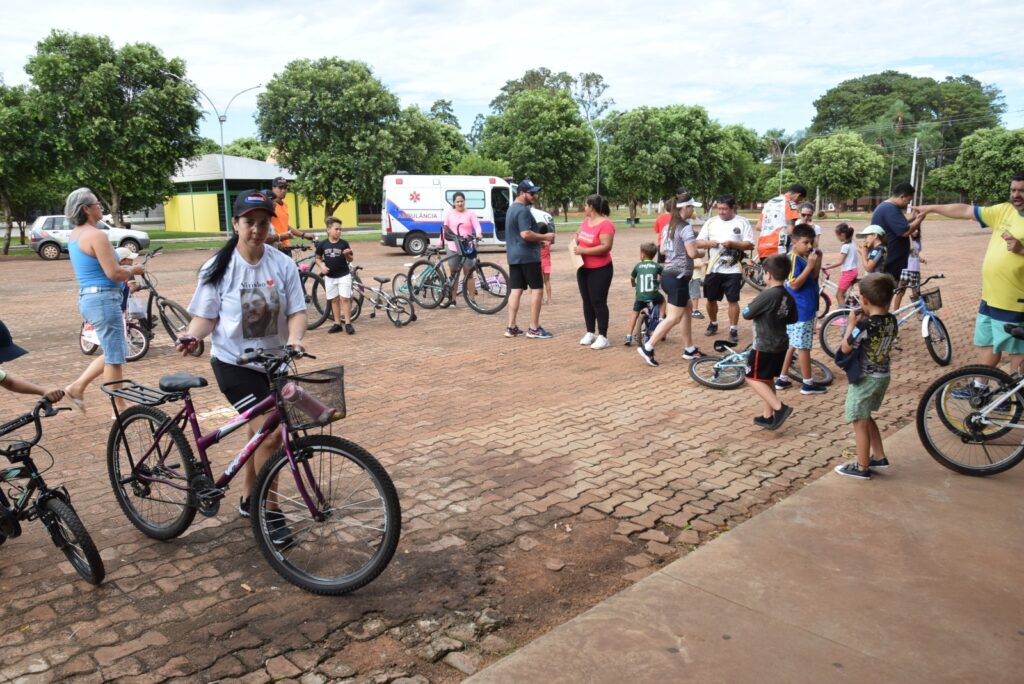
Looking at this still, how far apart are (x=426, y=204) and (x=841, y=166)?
50.9 meters

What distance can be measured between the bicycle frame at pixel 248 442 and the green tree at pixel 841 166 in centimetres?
6961

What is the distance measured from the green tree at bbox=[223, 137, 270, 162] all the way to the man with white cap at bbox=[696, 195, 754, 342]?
65.7 meters

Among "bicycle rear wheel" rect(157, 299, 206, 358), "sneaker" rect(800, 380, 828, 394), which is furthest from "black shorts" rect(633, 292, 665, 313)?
"bicycle rear wheel" rect(157, 299, 206, 358)

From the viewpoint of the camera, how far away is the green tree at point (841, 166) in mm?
65438

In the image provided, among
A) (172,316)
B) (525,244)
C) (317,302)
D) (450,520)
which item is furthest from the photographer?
(317,302)

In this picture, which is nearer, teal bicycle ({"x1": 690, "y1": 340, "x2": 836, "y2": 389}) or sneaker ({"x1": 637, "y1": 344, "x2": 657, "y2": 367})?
teal bicycle ({"x1": 690, "y1": 340, "x2": 836, "y2": 389})

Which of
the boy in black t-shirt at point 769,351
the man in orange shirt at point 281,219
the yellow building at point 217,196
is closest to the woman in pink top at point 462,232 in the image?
the man in orange shirt at point 281,219

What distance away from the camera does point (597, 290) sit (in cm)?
891

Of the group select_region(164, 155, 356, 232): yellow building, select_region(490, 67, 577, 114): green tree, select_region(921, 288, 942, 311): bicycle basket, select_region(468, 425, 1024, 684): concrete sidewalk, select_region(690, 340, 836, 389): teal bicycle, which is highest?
select_region(490, 67, 577, 114): green tree

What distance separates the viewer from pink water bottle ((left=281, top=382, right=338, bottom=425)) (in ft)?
11.1

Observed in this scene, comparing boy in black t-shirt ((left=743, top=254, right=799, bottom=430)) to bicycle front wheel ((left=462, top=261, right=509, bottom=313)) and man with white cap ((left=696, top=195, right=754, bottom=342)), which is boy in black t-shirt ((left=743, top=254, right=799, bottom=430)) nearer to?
man with white cap ((left=696, top=195, right=754, bottom=342))

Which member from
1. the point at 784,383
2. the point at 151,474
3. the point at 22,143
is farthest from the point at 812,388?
the point at 22,143

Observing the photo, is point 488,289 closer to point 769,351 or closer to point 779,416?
point 769,351

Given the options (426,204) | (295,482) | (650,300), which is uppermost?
(426,204)
